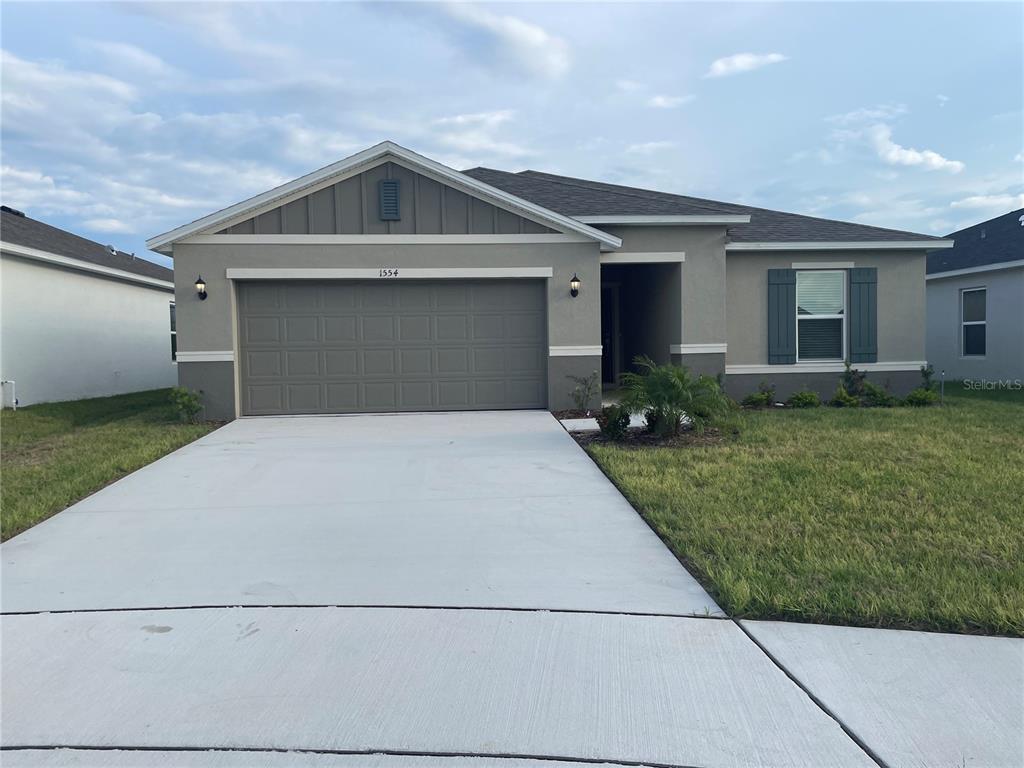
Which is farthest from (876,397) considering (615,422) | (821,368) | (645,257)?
(615,422)

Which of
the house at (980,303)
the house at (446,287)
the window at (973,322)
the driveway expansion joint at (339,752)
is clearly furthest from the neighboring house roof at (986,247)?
the driveway expansion joint at (339,752)

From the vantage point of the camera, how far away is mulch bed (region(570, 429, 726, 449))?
9023 millimetres

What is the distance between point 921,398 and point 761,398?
2.80m

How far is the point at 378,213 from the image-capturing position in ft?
39.5

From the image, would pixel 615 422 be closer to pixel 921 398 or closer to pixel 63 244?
Answer: pixel 921 398

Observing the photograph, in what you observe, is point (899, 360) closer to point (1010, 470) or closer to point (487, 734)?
point (1010, 470)

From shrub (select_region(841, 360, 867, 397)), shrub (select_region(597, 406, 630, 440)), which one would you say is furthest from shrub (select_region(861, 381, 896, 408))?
shrub (select_region(597, 406, 630, 440))

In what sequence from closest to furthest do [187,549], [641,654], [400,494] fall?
1. [641,654]
2. [187,549]
3. [400,494]

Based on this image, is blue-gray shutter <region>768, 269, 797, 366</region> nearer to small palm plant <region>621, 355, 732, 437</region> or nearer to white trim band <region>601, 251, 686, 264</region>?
white trim band <region>601, 251, 686, 264</region>

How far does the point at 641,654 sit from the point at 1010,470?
19.0 feet

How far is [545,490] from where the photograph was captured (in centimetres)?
700

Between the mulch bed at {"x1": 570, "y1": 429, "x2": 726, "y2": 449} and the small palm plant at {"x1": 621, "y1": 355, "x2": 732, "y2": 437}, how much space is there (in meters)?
0.14

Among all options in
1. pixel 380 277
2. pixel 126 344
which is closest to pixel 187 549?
pixel 380 277

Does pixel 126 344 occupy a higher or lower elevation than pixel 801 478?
higher
